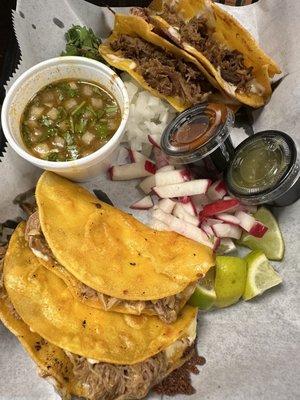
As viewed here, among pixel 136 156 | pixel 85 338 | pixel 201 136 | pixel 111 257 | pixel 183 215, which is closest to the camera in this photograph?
pixel 85 338

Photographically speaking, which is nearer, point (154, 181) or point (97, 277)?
point (97, 277)

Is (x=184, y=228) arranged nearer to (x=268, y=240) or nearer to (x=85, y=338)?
(x=268, y=240)

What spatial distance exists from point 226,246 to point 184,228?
0.27 metres

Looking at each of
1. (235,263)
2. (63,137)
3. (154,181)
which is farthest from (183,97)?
(235,263)

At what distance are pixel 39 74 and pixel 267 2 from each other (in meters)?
1.47

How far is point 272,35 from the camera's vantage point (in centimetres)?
315

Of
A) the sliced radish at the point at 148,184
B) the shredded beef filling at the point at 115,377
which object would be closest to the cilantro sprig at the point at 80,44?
the sliced radish at the point at 148,184

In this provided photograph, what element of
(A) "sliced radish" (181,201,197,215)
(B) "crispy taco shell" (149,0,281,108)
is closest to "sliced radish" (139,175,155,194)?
(A) "sliced radish" (181,201,197,215)

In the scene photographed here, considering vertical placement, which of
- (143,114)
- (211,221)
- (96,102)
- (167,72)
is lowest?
(211,221)

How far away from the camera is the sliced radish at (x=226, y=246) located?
9.73ft

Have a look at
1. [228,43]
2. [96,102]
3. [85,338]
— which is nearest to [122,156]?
[96,102]

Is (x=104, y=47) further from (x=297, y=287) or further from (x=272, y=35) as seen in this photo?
(x=297, y=287)

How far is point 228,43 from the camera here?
3.02 meters

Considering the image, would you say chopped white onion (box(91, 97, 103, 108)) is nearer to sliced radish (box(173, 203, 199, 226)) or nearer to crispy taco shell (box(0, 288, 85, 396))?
sliced radish (box(173, 203, 199, 226))
